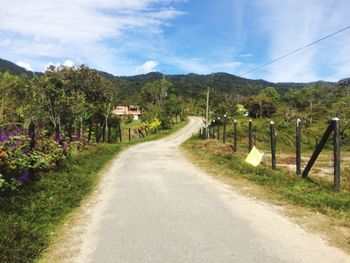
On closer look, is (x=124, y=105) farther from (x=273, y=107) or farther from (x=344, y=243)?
(x=344, y=243)

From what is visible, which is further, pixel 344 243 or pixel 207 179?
pixel 207 179

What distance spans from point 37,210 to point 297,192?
6137mm

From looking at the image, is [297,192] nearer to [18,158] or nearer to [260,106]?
[18,158]

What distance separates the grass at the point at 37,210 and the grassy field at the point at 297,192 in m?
4.47

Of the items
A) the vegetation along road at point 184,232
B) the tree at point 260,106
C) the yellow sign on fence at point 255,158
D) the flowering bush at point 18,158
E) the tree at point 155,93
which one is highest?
Result: the tree at point 155,93

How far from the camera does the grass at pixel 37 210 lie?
17.6ft

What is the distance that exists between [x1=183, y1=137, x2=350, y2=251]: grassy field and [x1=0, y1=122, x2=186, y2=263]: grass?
447 centimetres

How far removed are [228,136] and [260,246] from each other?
39.7m

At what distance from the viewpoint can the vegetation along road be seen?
5207 mm

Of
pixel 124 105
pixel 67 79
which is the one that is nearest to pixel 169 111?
pixel 67 79

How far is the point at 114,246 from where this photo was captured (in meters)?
5.64

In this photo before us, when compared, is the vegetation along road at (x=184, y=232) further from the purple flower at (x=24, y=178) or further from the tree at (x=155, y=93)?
the tree at (x=155, y=93)

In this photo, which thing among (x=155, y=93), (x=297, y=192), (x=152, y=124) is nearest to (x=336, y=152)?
(x=297, y=192)

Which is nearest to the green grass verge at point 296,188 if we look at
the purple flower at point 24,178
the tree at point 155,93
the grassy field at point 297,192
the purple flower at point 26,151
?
the grassy field at point 297,192
